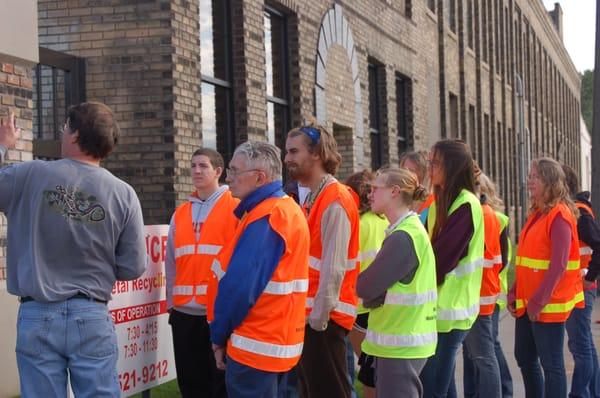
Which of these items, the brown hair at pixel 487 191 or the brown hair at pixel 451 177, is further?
the brown hair at pixel 487 191

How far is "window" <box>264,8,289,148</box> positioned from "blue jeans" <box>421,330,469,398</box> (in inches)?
252

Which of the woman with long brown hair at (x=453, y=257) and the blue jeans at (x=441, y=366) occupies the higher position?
the woman with long brown hair at (x=453, y=257)

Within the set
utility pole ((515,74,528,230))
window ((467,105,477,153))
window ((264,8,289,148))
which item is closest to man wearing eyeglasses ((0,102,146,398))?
window ((264,8,289,148))

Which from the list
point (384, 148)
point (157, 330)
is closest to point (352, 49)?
point (384, 148)

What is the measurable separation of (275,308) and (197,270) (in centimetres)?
167

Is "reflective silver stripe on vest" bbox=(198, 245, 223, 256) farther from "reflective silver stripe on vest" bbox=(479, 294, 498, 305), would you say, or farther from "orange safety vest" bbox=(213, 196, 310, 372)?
"reflective silver stripe on vest" bbox=(479, 294, 498, 305)

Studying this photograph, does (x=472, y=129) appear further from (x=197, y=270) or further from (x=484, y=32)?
(x=197, y=270)

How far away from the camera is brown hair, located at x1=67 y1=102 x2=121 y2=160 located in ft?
14.0

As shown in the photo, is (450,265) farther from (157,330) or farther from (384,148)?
(384,148)

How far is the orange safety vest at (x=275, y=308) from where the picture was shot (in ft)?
14.4

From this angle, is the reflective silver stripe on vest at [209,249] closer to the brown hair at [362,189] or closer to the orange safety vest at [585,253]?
the brown hair at [362,189]

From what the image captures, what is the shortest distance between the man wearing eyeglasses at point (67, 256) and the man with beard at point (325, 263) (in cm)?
133

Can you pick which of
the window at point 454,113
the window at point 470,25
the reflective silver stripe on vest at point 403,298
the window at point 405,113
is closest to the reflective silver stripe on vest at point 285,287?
the reflective silver stripe on vest at point 403,298

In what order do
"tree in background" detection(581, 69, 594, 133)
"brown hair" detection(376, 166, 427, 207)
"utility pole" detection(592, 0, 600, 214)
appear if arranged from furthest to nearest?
"tree in background" detection(581, 69, 594, 133) → "utility pole" detection(592, 0, 600, 214) → "brown hair" detection(376, 166, 427, 207)
